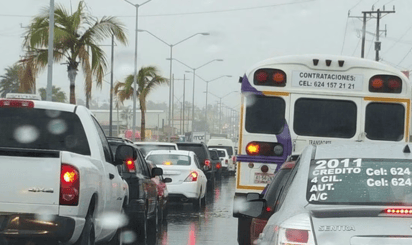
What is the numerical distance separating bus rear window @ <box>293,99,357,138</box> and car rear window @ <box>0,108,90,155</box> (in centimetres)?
492

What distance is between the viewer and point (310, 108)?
47.7 feet

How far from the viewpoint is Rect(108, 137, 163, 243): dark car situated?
47.7ft

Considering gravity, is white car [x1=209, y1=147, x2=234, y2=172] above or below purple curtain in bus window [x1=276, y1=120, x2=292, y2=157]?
below

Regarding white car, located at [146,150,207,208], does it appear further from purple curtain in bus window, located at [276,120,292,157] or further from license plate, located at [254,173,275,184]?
purple curtain in bus window, located at [276,120,292,157]

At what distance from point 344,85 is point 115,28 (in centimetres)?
1663

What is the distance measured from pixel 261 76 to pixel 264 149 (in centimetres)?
112

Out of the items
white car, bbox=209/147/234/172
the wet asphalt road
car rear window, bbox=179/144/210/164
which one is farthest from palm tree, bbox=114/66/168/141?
the wet asphalt road

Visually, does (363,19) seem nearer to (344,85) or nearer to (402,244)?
(344,85)

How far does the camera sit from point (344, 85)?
14.6 m

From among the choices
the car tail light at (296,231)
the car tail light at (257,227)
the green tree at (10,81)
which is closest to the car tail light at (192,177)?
the car tail light at (257,227)

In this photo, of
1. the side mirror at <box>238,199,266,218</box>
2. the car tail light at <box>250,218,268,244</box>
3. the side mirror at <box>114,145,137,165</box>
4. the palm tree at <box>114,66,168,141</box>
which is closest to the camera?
the side mirror at <box>238,199,266,218</box>

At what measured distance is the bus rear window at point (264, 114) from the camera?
47.4 feet

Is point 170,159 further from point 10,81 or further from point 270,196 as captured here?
point 10,81

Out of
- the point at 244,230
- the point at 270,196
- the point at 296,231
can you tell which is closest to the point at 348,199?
the point at 296,231
